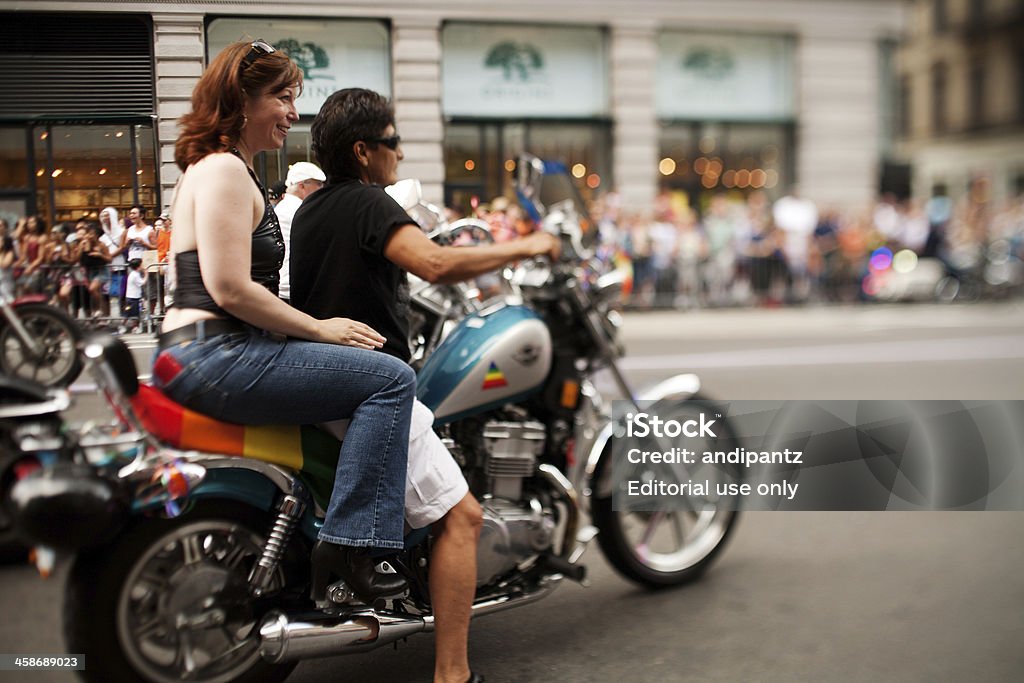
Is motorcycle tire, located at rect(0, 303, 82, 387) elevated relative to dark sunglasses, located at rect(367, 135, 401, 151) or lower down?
lower down

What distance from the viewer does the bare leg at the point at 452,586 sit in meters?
2.90

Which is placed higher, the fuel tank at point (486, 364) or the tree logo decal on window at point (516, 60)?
the tree logo decal on window at point (516, 60)

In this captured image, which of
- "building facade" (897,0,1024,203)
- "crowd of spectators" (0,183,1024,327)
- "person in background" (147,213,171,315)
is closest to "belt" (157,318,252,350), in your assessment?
"person in background" (147,213,171,315)

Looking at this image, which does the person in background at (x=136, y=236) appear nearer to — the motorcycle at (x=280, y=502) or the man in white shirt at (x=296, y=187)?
the man in white shirt at (x=296, y=187)

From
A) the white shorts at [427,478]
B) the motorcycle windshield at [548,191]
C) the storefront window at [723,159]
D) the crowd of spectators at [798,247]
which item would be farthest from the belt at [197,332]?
the crowd of spectators at [798,247]

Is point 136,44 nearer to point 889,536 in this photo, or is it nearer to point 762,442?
point 762,442

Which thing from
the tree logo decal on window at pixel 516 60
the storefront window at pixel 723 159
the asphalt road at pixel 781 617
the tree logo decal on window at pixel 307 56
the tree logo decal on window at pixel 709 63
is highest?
the tree logo decal on window at pixel 709 63

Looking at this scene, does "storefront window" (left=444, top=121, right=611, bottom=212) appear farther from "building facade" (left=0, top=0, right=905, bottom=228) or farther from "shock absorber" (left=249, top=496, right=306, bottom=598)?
"shock absorber" (left=249, top=496, right=306, bottom=598)

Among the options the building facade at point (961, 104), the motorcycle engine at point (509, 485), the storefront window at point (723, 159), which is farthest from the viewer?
the building facade at point (961, 104)

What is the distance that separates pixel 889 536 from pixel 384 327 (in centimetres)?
299

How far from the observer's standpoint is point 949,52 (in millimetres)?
31781

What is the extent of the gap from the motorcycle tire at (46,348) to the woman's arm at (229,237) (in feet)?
1.39

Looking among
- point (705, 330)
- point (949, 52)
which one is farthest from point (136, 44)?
point (949, 52)

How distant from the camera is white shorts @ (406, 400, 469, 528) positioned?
9.28 feet
